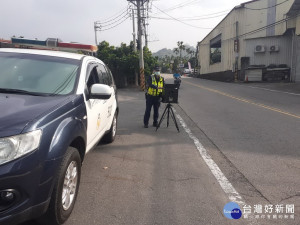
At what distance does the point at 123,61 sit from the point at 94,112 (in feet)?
75.7

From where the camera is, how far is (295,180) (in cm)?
468

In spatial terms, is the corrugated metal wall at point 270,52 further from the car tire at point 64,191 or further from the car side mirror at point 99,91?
the car tire at point 64,191

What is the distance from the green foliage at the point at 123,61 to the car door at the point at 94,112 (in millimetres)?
21891

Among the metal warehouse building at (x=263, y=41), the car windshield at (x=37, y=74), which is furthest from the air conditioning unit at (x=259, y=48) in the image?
the car windshield at (x=37, y=74)

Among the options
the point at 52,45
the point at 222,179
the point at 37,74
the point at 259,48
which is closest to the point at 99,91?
the point at 37,74

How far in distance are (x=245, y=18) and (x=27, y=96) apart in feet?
123

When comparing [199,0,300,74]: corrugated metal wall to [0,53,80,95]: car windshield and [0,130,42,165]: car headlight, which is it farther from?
[0,130,42,165]: car headlight

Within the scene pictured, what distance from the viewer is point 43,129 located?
2.88m

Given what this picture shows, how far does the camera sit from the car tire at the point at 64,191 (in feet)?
9.93

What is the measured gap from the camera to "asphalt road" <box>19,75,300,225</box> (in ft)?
11.9

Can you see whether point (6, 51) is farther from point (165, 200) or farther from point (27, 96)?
point (165, 200)

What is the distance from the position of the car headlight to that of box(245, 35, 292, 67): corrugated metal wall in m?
34.9

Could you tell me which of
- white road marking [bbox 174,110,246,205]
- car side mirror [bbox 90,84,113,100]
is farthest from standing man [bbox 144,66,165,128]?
car side mirror [bbox 90,84,113,100]

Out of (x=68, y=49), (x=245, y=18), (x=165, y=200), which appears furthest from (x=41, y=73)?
(x=245, y=18)
